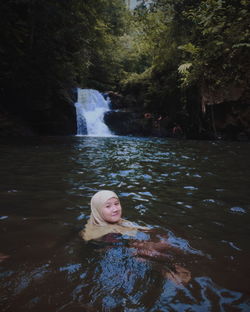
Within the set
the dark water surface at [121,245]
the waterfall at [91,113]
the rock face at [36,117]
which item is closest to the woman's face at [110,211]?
the dark water surface at [121,245]

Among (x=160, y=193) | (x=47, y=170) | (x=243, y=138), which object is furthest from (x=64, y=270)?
(x=243, y=138)

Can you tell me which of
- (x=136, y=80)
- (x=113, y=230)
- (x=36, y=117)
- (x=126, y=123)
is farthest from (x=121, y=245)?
(x=136, y=80)

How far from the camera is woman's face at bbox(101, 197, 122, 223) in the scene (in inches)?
143

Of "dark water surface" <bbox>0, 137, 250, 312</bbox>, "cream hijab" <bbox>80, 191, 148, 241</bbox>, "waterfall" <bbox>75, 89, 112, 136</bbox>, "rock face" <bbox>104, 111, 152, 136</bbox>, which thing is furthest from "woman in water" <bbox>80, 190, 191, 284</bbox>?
"rock face" <bbox>104, 111, 152, 136</bbox>

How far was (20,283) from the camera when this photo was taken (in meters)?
2.60

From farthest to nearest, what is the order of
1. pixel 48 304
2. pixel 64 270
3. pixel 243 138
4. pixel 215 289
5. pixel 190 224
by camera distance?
pixel 243 138, pixel 190 224, pixel 64 270, pixel 215 289, pixel 48 304

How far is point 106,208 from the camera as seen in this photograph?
3.65 m

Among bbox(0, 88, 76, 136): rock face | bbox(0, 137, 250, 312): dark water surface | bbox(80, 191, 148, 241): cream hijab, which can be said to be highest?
bbox(0, 88, 76, 136): rock face

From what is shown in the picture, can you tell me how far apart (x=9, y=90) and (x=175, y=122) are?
13.4 m

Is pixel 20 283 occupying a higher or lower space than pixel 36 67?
lower

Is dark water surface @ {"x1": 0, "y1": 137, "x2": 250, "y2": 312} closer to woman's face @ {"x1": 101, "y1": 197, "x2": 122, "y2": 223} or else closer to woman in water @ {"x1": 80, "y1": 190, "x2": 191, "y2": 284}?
woman in water @ {"x1": 80, "y1": 190, "x2": 191, "y2": 284}

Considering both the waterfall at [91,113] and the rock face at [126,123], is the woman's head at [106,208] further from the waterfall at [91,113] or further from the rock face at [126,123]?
the rock face at [126,123]

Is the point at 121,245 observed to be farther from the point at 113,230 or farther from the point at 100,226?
the point at 100,226

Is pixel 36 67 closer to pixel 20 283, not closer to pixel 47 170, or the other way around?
pixel 47 170
